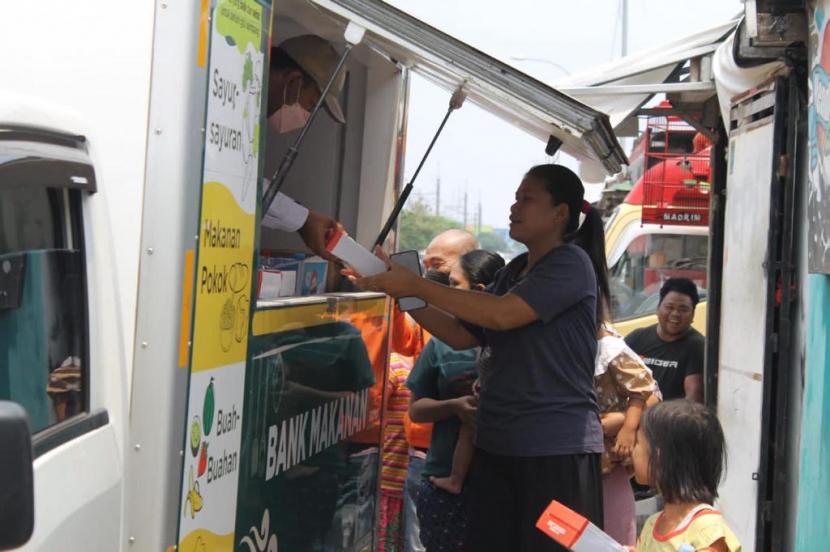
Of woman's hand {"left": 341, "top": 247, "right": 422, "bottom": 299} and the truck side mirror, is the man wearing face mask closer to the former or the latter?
woman's hand {"left": 341, "top": 247, "right": 422, "bottom": 299}

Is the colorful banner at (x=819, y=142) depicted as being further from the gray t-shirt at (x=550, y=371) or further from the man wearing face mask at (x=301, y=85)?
the man wearing face mask at (x=301, y=85)

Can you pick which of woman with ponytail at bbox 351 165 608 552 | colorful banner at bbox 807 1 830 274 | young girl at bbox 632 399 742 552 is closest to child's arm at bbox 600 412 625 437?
woman with ponytail at bbox 351 165 608 552

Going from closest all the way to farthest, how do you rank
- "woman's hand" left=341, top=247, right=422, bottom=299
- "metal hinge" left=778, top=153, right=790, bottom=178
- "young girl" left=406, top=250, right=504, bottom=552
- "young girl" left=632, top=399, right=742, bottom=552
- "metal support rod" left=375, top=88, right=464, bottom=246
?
"young girl" left=632, top=399, right=742, bottom=552, "woman's hand" left=341, top=247, right=422, bottom=299, "metal support rod" left=375, top=88, right=464, bottom=246, "young girl" left=406, top=250, right=504, bottom=552, "metal hinge" left=778, top=153, right=790, bottom=178

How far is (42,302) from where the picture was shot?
248 cm

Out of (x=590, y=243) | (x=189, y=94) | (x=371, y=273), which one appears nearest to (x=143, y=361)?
(x=189, y=94)

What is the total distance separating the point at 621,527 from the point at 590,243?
1.25 m

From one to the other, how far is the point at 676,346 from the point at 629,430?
338 centimetres

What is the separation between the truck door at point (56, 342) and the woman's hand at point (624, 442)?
275 cm

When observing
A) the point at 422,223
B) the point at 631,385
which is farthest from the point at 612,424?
the point at 422,223

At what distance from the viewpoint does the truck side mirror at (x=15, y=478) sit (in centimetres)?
175

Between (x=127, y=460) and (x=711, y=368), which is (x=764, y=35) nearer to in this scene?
(x=711, y=368)

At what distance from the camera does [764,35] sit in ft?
18.7

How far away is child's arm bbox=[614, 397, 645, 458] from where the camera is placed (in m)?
4.95

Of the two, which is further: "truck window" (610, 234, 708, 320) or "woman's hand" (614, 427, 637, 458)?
"truck window" (610, 234, 708, 320)
